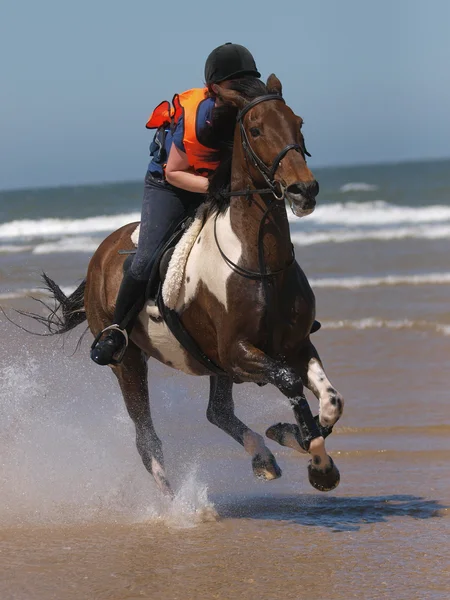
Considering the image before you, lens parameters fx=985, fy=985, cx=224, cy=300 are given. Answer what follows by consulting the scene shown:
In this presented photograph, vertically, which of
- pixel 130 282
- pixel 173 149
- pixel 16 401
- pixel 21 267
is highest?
pixel 173 149

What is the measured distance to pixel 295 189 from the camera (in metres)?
4.69

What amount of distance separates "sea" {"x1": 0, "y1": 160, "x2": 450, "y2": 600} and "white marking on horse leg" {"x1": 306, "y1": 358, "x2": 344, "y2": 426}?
66 cm

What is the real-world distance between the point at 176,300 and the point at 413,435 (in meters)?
2.49

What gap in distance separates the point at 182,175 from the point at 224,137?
342mm

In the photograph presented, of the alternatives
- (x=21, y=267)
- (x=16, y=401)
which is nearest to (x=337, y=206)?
(x=21, y=267)

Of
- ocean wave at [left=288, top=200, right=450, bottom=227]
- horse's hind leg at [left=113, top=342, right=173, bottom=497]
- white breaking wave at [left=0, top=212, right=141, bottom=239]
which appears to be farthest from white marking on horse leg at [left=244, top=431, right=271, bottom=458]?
white breaking wave at [left=0, top=212, right=141, bottom=239]

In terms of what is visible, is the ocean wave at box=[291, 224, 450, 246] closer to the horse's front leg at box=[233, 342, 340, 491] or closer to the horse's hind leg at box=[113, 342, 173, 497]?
the horse's hind leg at box=[113, 342, 173, 497]

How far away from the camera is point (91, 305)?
715 centimetres

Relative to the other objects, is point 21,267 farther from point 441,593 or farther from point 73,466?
point 441,593

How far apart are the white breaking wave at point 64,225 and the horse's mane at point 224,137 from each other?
3069cm

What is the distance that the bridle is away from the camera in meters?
4.89

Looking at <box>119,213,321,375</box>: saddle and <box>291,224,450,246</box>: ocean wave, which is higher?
<box>119,213,321,375</box>: saddle

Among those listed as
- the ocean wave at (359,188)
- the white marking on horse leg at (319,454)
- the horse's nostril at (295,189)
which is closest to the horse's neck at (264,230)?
the horse's nostril at (295,189)

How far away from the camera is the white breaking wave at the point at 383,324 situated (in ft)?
37.3
